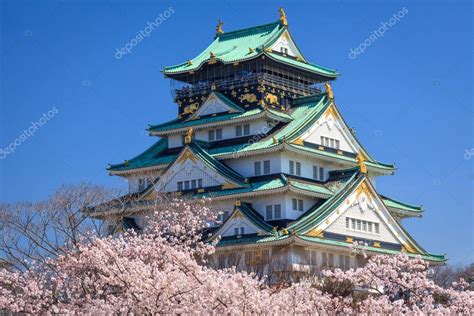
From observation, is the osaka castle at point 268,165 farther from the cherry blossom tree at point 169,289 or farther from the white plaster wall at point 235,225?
the cherry blossom tree at point 169,289

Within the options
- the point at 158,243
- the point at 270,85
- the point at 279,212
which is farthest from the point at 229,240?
the point at 158,243

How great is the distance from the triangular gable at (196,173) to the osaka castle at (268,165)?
7cm

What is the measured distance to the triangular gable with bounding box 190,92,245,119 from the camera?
231ft

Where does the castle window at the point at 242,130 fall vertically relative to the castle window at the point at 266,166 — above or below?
above

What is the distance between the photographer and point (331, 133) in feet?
232

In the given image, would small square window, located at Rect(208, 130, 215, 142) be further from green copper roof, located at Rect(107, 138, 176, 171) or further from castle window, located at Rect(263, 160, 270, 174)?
castle window, located at Rect(263, 160, 270, 174)

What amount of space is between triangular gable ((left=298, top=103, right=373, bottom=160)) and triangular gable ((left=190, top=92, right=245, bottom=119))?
5155 millimetres

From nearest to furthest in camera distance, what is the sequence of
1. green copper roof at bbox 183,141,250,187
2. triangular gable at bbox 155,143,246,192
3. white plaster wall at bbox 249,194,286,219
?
white plaster wall at bbox 249,194,286,219
green copper roof at bbox 183,141,250,187
triangular gable at bbox 155,143,246,192

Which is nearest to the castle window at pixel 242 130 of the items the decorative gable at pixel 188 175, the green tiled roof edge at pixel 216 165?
the green tiled roof edge at pixel 216 165

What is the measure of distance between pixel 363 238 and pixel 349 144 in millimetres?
8409

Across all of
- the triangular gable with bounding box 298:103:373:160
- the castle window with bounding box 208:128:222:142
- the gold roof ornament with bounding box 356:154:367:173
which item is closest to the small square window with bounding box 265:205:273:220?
the triangular gable with bounding box 298:103:373:160

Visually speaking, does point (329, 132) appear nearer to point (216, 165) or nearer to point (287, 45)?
point (287, 45)

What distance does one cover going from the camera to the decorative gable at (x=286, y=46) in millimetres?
73562

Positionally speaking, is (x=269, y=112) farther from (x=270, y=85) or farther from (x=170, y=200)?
(x=170, y=200)
